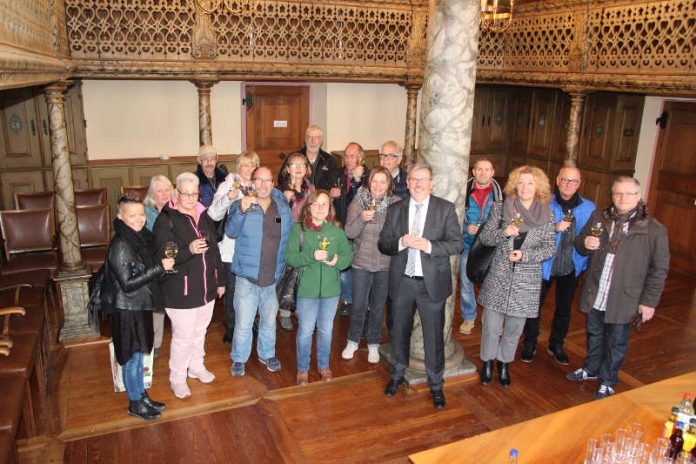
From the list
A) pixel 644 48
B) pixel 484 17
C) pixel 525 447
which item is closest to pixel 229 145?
pixel 484 17

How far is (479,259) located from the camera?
4.64 meters

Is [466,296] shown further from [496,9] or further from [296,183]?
[496,9]

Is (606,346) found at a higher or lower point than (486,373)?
higher

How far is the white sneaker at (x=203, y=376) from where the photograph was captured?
4.86 m

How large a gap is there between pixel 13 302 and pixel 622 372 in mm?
5505

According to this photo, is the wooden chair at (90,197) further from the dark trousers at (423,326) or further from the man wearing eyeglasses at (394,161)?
the dark trousers at (423,326)

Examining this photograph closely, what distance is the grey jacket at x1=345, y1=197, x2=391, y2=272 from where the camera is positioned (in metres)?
4.86

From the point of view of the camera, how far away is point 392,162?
5598 millimetres

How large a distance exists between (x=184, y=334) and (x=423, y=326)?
1.84 metres

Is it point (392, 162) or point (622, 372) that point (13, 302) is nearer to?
point (392, 162)

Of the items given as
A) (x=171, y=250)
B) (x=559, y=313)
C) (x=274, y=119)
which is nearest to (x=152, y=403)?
(x=171, y=250)

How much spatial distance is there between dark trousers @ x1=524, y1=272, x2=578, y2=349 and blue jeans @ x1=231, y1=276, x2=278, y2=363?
2338 mm

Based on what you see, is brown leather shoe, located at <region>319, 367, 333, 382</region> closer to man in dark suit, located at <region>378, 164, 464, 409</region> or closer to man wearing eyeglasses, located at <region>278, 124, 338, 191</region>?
man in dark suit, located at <region>378, 164, 464, 409</region>

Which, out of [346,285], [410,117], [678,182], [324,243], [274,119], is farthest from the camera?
[274,119]
